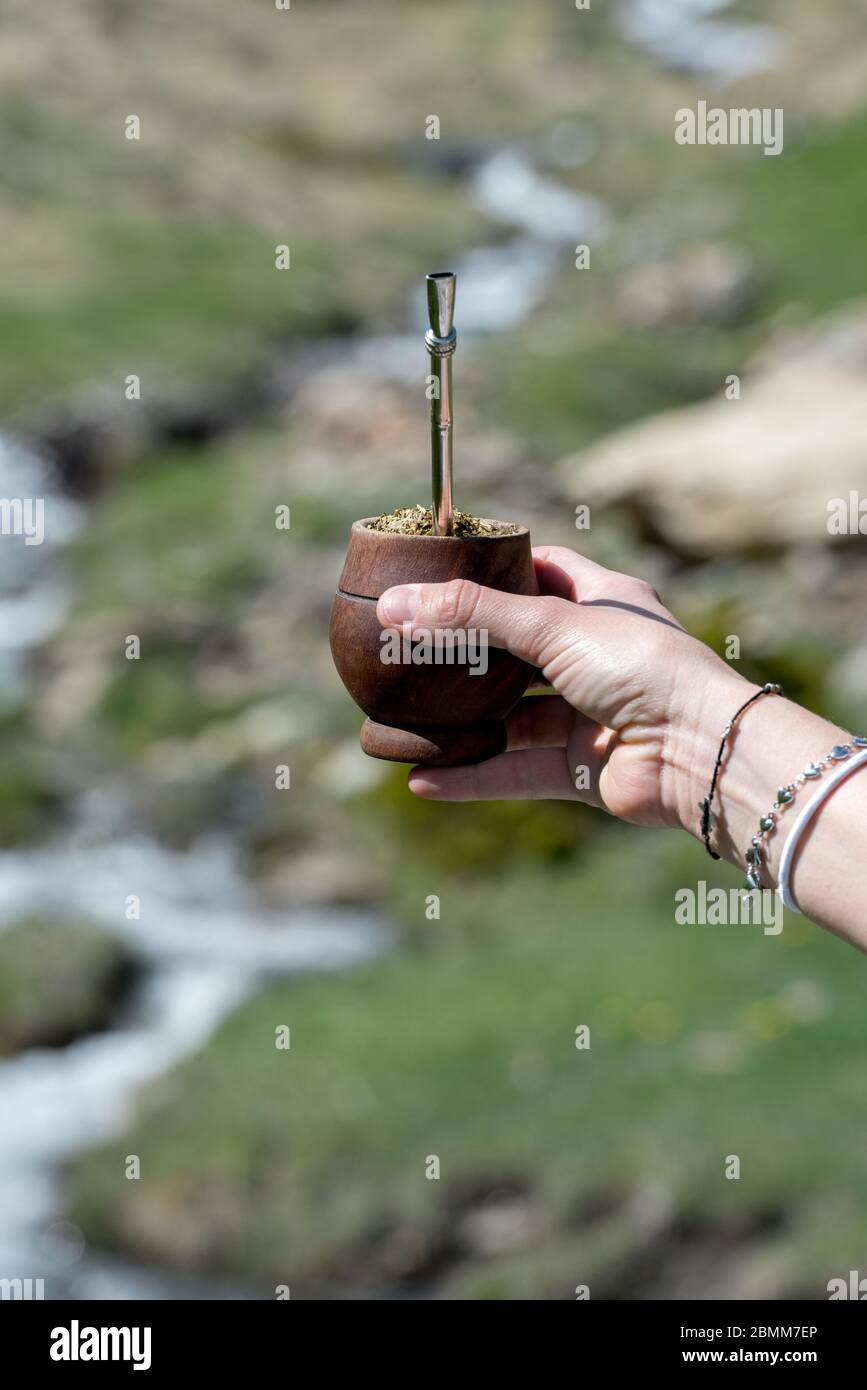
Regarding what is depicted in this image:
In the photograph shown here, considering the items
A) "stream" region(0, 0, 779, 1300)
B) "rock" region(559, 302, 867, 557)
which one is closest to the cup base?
"stream" region(0, 0, 779, 1300)

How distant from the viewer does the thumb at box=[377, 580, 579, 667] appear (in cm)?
297

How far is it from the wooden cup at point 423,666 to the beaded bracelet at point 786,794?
0.59 metres

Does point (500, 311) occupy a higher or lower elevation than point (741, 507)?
higher

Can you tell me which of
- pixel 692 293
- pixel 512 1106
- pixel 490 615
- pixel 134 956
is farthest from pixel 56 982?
pixel 692 293

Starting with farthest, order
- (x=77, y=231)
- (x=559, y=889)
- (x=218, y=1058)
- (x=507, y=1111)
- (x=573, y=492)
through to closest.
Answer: (x=77, y=231) → (x=573, y=492) → (x=559, y=889) → (x=218, y=1058) → (x=507, y=1111)

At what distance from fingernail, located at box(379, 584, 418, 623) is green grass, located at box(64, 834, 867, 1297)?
388 cm

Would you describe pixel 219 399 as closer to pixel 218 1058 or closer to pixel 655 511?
pixel 655 511

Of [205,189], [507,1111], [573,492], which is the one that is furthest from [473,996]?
[205,189]

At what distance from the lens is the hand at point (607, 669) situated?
302 centimetres

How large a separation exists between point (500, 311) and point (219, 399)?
21.5 ft

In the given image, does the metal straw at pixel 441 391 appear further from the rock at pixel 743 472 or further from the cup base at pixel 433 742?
the rock at pixel 743 472

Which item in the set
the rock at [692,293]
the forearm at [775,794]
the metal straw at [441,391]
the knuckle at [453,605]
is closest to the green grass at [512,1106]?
the forearm at [775,794]

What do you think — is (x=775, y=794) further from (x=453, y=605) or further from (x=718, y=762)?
(x=453, y=605)

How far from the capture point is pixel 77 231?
77.4ft
